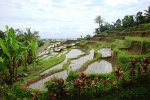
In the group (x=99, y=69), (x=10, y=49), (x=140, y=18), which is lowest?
(x=99, y=69)

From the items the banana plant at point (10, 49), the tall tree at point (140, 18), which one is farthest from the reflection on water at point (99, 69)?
the tall tree at point (140, 18)

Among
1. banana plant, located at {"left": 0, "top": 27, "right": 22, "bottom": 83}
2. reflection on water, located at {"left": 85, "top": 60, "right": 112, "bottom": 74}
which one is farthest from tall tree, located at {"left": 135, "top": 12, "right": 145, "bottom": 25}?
banana plant, located at {"left": 0, "top": 27, "right": 22, "bottom": 83}

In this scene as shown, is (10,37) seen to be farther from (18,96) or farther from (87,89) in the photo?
(87,89)

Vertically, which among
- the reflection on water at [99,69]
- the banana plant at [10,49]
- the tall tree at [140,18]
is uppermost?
the tall tree at [140,18]

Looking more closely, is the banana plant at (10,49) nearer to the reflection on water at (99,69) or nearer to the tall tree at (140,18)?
the reflection on water at (99,69)

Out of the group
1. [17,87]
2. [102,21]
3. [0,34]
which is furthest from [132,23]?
[17,87]

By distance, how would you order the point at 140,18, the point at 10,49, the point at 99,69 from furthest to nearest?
the point at 140,18 < the point at 99,69 < the point at 10,49

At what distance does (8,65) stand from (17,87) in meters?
3.36

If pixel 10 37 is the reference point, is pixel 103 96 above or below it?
below

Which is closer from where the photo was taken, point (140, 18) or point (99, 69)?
point (99, 69)

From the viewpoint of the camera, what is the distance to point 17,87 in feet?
46.4

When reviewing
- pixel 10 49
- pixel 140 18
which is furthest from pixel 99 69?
pixel 140 18

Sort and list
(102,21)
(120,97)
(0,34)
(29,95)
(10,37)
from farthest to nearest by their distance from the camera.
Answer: (102,21)
(0,34)
(10,37)
(29,95)
(120,97)

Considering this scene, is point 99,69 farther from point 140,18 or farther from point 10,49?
point 140,18
